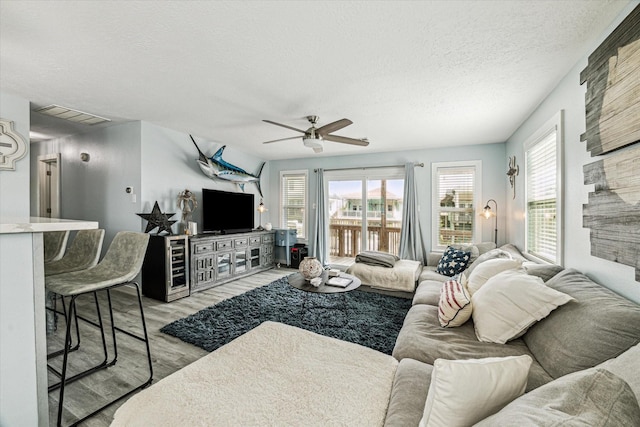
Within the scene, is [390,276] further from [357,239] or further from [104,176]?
[104,176]

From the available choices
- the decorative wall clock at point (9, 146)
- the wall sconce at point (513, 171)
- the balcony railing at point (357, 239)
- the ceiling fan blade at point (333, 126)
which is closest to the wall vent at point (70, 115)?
the decorative wall clock at point (9, 146)

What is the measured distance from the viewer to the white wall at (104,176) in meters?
3.80

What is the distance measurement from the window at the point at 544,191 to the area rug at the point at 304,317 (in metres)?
1.64

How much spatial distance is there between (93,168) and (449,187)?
6.03m

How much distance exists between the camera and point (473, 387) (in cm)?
82

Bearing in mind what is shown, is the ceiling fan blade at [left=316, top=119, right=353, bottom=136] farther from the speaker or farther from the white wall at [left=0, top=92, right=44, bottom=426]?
the speaker

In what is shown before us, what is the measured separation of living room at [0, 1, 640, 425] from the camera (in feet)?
6.09

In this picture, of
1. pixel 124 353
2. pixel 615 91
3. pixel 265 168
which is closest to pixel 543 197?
pixel 615 91

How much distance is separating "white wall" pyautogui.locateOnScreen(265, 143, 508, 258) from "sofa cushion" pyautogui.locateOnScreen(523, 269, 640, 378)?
327cm

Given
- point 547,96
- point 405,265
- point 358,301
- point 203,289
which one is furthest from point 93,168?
point 547,96

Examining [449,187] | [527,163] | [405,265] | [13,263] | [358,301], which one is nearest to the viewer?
[13,263]

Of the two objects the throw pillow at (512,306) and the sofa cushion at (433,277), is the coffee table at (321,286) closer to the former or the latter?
the sofa cushion at (433,277)

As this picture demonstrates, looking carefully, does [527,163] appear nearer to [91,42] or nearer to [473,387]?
[473,387]

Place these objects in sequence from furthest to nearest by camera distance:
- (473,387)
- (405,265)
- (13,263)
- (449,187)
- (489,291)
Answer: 1. (449,187)
2. (405,265)
3. (489,291)
4. (13,263)
5. (473,387)
